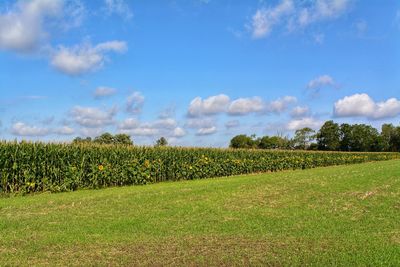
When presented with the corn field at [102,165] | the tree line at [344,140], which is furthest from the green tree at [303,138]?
the corn field at [102,165]

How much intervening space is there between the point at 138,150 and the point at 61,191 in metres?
6.63

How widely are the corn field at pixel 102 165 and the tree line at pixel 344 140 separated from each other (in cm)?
6249

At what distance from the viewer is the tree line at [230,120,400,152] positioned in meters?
98.2

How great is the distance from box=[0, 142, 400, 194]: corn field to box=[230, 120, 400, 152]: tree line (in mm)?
62486

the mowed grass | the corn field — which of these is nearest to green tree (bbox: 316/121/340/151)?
the corn field

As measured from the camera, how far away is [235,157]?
116 ft

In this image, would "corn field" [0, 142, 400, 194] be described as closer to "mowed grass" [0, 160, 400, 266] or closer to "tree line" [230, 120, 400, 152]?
"mowed grass" [0, 160, 400, 266]

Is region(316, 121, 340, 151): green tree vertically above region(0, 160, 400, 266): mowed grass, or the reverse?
region(316, 121, 340, 151): green tree

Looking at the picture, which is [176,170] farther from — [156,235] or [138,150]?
[156,235]

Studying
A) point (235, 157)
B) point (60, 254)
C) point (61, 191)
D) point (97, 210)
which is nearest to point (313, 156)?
point (235, 157)

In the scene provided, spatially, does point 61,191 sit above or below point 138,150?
below

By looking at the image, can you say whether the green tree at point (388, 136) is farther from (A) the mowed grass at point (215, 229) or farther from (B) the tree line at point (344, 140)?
(A) the mowed grass at point (215, 229)

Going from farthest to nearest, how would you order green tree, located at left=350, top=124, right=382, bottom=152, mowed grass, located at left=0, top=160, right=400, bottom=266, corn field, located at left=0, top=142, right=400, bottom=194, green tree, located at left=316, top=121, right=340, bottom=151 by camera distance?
green tree, located at left=316, top=121, right=340, bottom=151 < green tree, located at left=350, top=124, right=382, bottom=152 < corn field, located at left=0, top=142, right=400, bottom=194 < mowed grass, located at left=0, top=160, right=400, bottom=266

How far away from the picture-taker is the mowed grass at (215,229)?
257 inches
